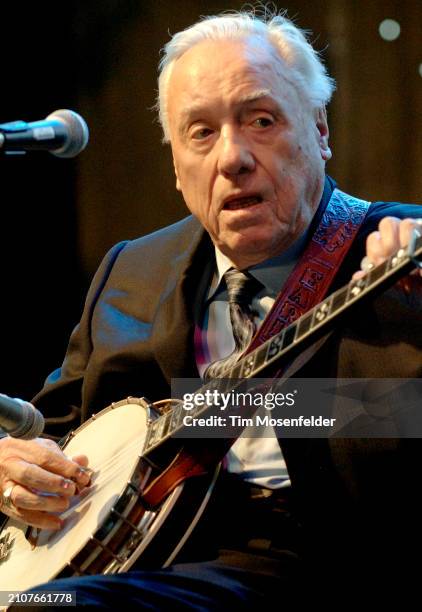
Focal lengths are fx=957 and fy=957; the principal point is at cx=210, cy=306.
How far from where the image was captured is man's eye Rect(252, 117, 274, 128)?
7.66 ft

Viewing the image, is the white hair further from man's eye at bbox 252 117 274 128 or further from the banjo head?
the banjo head

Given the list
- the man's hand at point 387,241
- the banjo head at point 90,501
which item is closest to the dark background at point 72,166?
the banjo head at point 90,501

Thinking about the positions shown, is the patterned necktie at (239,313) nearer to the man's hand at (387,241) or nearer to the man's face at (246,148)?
the man's face at (246,148)

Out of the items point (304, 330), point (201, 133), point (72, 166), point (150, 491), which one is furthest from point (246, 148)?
point (72, 166)

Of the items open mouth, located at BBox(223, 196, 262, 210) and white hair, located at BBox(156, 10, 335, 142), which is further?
white hair, located at BBox(156, 10, 335, 142)

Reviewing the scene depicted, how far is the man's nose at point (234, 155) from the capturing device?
227 cm

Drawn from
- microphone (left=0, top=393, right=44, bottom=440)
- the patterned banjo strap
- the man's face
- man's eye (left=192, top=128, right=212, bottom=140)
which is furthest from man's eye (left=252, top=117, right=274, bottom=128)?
microphone (left=0, top=393, right=44, bottom=440)

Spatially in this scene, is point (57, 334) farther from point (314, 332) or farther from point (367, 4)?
point (314, 332)

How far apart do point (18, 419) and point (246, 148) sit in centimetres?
88

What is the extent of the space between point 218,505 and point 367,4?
187cm

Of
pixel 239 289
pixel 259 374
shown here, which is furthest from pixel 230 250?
pixel 259 374

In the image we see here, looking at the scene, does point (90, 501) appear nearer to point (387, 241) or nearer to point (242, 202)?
point (242, 202)

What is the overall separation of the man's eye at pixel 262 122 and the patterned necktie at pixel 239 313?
1.19 feet

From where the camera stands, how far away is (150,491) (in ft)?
6.59
